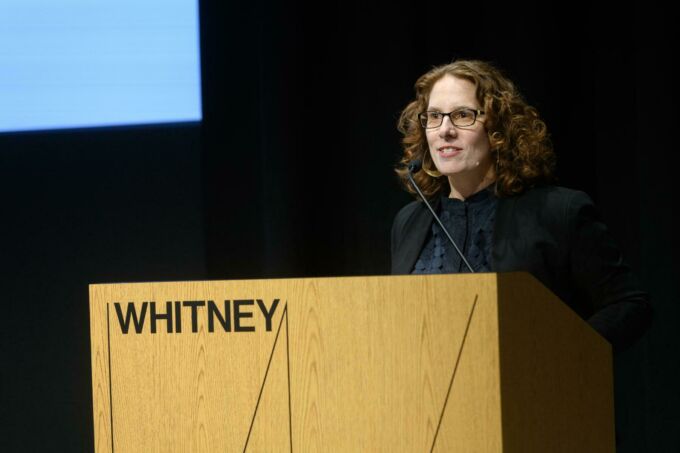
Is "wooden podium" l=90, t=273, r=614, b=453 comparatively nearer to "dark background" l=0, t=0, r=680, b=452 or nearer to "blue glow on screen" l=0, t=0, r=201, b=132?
"dark background" l=0, t=0, r=680, b=452

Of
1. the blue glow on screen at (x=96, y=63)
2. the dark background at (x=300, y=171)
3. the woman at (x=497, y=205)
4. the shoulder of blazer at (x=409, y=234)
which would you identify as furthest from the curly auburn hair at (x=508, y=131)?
the blue glow on screen at (x=96, y=63)

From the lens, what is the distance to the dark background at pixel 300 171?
2.74m

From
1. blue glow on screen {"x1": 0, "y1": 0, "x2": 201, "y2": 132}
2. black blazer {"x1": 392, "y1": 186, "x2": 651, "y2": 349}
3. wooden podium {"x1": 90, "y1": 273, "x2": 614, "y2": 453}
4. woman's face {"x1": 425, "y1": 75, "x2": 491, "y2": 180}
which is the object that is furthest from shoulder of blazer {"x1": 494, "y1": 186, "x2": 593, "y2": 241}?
blue glow on screen {"x1": 0, "y1": 0, "x2": 201, "y2": 132}

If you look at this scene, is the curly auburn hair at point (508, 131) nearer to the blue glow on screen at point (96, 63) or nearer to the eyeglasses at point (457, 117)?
the eyeglasses at point (457, 117)

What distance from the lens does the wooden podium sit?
1382mm

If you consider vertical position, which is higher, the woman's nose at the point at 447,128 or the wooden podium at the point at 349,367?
the woman's nose at the point at 447,128

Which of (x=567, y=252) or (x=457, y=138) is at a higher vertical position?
(x=457, y=138)

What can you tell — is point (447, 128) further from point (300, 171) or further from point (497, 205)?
point (300, 171)

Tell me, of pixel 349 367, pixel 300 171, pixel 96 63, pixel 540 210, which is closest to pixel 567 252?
pixel 540 210

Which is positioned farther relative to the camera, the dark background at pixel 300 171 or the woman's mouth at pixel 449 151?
the dark background at pixel 300 171

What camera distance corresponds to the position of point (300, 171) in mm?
3080

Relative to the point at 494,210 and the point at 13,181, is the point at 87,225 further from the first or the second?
the point at 494,210

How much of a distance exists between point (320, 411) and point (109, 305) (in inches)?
15.2

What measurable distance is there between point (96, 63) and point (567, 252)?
78.1 inches
